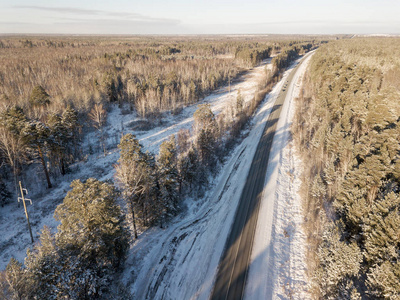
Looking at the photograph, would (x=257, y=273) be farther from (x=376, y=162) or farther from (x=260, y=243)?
(x=376, y=162)

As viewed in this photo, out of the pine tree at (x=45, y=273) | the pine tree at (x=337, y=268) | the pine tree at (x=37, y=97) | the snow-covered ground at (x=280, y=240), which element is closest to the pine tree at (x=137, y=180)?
the pine tree at (x=45, y=273)

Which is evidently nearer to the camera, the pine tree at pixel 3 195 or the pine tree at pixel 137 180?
the pine tree at pixel 137 180

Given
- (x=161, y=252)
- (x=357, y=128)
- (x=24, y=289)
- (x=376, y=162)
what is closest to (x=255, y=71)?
Answer: (x=357, y=128)

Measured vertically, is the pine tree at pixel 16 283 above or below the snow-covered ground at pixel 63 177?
above

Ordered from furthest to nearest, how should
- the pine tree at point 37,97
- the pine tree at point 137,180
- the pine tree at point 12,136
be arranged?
the pine tree at point 37,97 < the pine tree at point 12,136 < the pine tree at point 137,180

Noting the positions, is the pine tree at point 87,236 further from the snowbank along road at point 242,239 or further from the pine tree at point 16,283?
the snowbank along road at point 242,239

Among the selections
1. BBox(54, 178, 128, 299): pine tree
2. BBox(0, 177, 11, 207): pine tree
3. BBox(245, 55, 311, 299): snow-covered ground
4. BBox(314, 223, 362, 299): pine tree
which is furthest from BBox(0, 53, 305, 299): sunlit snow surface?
BBox(54, 178, 128, 299): pine tree

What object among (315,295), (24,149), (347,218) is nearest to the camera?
(315,295)
